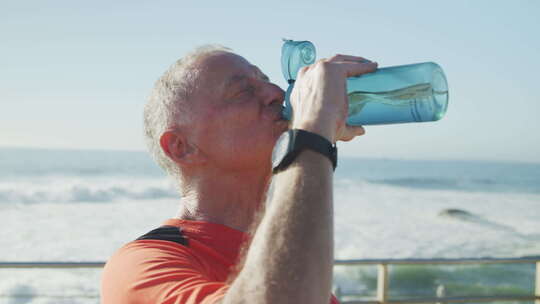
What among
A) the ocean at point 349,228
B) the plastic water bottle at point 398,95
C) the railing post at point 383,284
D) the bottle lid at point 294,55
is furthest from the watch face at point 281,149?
the ocean at point 349,228

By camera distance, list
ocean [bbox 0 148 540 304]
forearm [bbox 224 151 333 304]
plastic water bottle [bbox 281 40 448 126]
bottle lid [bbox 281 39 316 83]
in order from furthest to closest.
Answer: ocean [bbox 0 148 540 304] < bottle lid [bbox 281 39 316 83] < plastic water bottle [bbox 281 40 448 126] < forearm [bbox 224 151 333 304]

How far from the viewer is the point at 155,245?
101 centimetres

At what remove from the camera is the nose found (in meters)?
1.20

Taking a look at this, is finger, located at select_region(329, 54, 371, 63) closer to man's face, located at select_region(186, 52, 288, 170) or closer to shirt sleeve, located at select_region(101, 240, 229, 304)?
man's face, located at select_region(186, 52, 288, 170)

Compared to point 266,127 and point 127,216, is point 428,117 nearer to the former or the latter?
point 266,127

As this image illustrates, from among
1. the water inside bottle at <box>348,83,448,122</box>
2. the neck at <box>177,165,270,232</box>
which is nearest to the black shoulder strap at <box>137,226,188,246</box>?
the neck at <box>177,165,270,232</box>

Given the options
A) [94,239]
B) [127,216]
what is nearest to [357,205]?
[127,216]

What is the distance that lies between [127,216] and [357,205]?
855 centimetres

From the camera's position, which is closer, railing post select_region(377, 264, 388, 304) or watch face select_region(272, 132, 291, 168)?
watch face select_region(272, 132, 291, 168)

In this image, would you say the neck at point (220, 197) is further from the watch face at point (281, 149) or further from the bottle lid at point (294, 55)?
the watch face at point (281, 149)

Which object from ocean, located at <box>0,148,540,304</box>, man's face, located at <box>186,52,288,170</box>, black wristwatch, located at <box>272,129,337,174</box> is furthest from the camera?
ocean, located at <box>0,148,540,304</box>

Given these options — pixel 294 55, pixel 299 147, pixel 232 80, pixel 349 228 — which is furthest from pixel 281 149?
pixel 349 228

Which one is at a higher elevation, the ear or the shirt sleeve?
the ear

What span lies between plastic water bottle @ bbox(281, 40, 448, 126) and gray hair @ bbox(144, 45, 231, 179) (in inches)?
9.3
